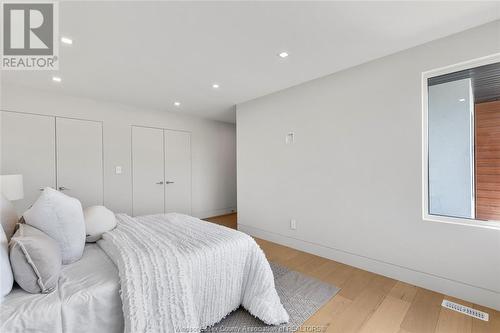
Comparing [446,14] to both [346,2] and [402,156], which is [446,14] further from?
[402,156]

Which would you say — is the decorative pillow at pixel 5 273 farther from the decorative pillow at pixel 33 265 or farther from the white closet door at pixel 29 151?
the white closet door at pixel 29 151

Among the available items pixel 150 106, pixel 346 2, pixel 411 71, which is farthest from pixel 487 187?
pixel 150 106

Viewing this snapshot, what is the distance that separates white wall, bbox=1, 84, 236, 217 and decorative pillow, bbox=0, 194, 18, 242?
2.20m

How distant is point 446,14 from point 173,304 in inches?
114

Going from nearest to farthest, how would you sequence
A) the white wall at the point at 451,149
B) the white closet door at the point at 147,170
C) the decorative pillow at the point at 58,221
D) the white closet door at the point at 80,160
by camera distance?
the decorative pillow at the point at 58,221 < the white wall at the point at 451,149 < the white closet door at the point at 80,160 < the white closet door at the point at 147,170

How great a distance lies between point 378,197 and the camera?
245cm

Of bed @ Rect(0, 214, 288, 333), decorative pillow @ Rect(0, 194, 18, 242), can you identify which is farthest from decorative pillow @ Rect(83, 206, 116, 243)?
decorative pillow @ Rect(0, 194, 18, 242)

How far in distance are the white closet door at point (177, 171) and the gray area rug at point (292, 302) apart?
2757 millimetres

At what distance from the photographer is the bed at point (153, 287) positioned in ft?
3.55

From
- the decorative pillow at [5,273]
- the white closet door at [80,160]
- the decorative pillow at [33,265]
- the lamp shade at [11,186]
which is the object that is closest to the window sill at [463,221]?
the decorative pillow at [33,265]

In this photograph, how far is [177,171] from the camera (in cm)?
461

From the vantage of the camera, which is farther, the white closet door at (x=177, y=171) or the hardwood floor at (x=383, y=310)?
the white closet door at (x=177, y=171)

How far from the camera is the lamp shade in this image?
2256 millimetres

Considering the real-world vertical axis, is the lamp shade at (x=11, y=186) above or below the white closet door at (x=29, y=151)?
below
